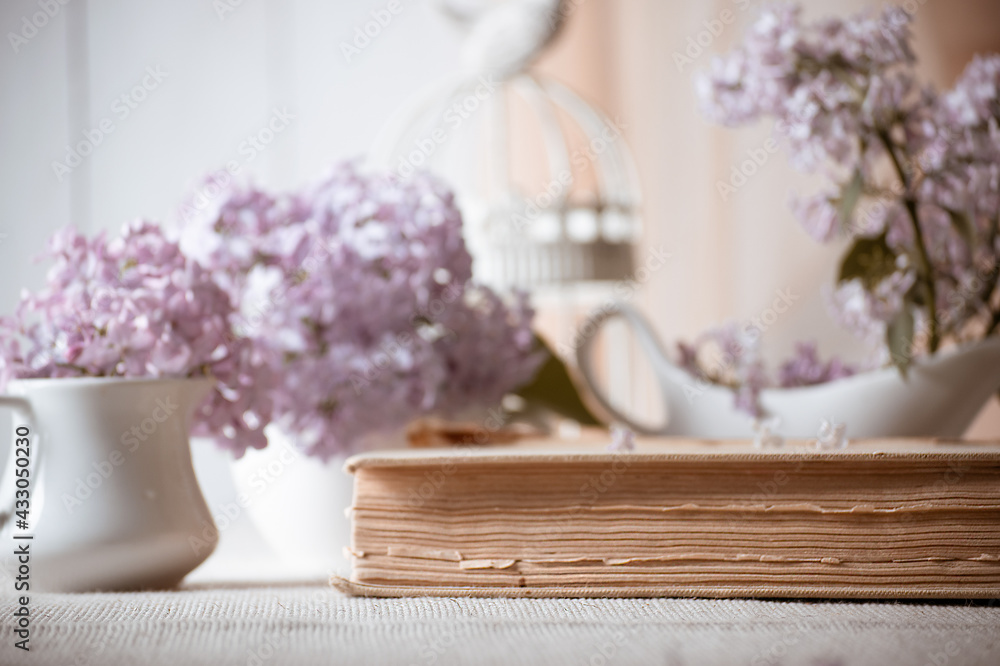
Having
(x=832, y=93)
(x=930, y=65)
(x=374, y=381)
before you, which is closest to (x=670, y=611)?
(x=374, y=381)

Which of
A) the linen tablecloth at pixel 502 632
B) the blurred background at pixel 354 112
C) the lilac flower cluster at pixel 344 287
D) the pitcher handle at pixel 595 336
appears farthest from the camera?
the blurred background at pixel 354 112

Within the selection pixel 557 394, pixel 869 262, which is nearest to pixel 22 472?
pixel 557 394

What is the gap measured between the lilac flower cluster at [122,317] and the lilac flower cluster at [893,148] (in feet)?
1.27

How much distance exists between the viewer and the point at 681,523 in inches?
14.5

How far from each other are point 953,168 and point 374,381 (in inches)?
16.1

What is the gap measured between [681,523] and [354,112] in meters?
1.11

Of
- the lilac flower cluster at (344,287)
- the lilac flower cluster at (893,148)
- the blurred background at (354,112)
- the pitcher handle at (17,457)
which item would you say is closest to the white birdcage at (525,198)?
the blurred background at (354,112)

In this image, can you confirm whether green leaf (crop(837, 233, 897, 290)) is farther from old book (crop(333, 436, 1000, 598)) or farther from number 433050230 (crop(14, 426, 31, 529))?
number 433050230 (crop(14, 426, 31, 529))

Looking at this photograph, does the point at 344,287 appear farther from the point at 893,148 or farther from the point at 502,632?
the point at 893,148

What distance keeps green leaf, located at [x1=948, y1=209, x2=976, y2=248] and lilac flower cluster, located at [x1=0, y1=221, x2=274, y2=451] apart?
0.47 metres

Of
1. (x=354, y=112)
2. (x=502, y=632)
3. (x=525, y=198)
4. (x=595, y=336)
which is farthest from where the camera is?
(x=354, y=112)

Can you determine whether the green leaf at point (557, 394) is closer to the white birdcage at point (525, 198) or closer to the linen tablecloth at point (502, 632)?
the white birdcage at point (525, 198)

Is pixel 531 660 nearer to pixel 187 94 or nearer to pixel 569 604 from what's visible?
pixel 569 604

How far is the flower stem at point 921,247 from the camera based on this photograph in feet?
1.78
